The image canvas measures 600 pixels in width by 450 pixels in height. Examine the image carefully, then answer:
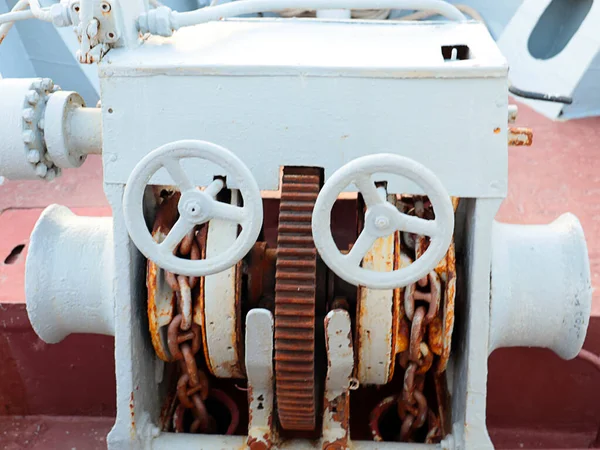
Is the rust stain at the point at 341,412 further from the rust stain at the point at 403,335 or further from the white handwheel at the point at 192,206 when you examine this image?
the white handwheel at the point at 192,206

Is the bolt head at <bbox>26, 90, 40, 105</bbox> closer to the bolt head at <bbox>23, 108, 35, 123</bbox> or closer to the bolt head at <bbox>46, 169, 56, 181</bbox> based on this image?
the bolt head at <bbox>23, 108, 35, 123</bbox>

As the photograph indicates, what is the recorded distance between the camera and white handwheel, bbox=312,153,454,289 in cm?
97

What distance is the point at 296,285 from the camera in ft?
3.66

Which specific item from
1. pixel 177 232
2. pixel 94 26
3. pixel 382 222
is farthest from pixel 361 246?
pixel 94 26

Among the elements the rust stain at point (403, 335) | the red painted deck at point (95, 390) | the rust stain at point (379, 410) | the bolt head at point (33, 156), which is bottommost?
the red painted deck at point (95, 390)

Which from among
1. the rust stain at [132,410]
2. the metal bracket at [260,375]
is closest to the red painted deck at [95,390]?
the rust stain at [132,410]

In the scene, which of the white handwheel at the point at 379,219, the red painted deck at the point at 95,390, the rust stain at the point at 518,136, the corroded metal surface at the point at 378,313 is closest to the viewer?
the white handwheel at the point at 379,219

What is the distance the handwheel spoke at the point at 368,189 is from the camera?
0.97 m

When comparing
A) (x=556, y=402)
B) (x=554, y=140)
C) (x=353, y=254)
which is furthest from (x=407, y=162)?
(x=554, y=140)

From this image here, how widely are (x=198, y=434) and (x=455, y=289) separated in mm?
553

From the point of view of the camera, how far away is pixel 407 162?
38.2 inches

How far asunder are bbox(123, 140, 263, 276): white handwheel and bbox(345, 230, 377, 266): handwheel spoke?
14 cm

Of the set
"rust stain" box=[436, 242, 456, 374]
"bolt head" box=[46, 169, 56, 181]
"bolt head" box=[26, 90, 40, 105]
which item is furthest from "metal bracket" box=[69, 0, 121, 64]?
"rust stain" box=[436, 242, 456, 374]

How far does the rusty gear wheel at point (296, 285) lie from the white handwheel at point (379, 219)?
0.38 feet
